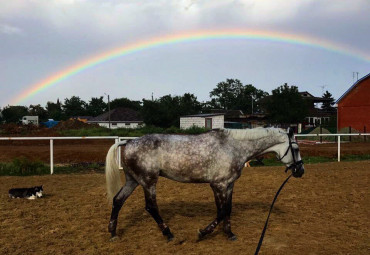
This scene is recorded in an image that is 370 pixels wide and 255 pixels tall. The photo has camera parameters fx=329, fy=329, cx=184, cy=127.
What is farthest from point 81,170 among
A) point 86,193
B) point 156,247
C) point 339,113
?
point 339,113

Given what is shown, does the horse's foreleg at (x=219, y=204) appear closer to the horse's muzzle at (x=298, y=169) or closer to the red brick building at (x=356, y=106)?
the horse's muzzle at (x=298, y=169)

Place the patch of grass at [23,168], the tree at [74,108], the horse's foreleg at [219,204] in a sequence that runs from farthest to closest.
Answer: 1. the tree at [74,108]
2. the patch of grass at [23,168]
3. the horse's foreleg at [219,204]

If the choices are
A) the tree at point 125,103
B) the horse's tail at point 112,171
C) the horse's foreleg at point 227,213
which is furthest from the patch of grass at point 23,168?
the tree at point 125,103

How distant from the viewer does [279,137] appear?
550 cm

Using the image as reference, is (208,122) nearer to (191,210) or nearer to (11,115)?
(191,210)

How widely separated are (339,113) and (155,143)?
3532cm

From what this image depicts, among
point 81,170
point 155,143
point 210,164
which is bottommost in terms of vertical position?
point 81,170

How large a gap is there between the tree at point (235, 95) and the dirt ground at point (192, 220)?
360 feet

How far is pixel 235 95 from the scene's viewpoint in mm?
129500

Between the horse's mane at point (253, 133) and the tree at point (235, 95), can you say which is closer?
the horse's mane at point (253, 133)

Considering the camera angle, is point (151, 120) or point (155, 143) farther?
point (151, 120)

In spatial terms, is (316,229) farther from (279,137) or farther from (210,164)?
(210,164)

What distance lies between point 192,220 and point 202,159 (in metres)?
1.69

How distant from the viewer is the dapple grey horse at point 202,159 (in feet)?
17.0
